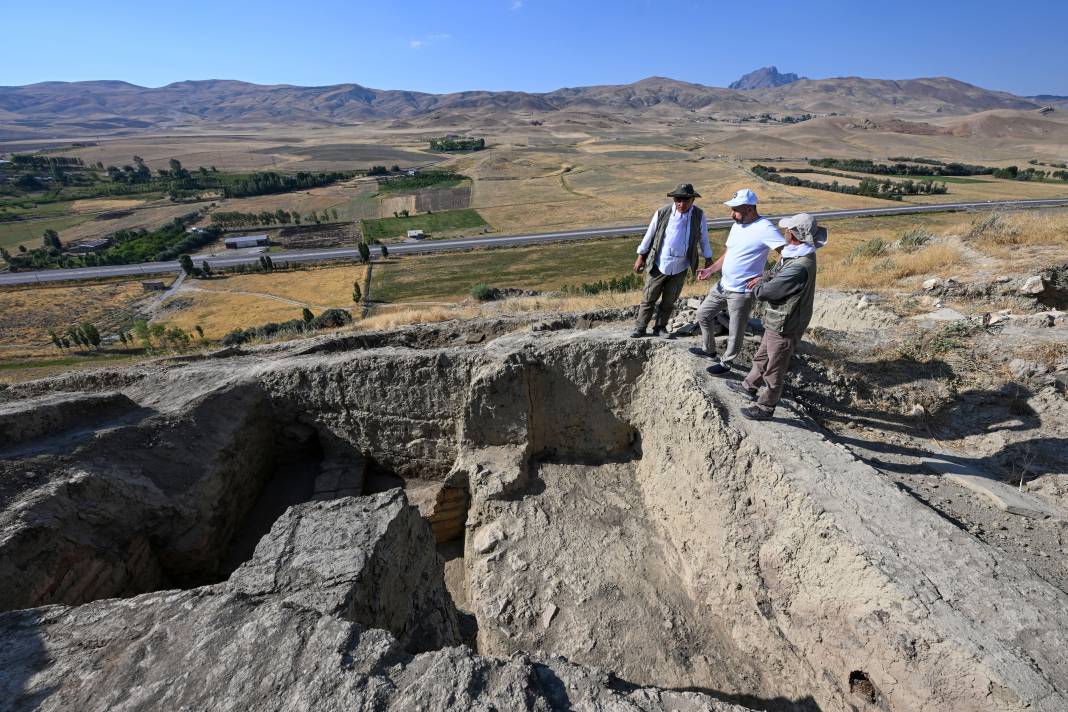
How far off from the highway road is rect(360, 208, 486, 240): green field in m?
Answer: 5.66

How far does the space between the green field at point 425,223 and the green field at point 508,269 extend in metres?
13.4

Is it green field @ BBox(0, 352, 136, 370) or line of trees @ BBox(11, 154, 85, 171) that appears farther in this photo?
line of trees @ BBox(11, 154, 85, 171)

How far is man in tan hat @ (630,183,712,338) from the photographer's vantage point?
6117mm

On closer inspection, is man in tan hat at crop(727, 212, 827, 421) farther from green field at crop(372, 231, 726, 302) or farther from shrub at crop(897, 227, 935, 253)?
green field at crop(372, 231, 726, 302)

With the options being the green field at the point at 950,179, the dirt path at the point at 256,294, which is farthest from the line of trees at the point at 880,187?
the dirt path at the point at 256,294

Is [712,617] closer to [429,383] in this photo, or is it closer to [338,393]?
[429,383]

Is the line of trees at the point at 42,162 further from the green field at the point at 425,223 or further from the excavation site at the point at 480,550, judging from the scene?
the excavation site at the point at 480,550

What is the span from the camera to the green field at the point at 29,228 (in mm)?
64719

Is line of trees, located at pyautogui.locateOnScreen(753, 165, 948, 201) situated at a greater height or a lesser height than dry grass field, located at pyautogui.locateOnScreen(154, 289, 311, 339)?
greater

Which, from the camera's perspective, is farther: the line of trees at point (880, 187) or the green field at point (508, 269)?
the line of trees at point (880, 187)

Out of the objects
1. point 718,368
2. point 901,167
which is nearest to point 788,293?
point 718,368

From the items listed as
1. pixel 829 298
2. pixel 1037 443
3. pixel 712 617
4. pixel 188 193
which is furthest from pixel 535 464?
pixel 188 193

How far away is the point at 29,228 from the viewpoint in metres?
70.4

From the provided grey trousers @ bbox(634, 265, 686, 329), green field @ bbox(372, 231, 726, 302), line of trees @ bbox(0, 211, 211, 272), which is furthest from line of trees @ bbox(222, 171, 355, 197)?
grey trousers @ bbox(634, 265, 686, 329)
